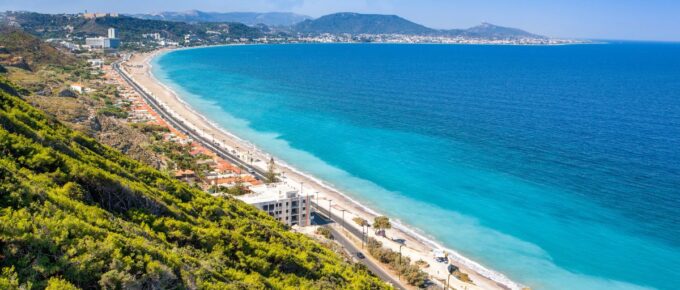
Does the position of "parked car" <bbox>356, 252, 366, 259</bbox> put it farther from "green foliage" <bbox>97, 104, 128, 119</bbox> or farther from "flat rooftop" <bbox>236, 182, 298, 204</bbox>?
"green foliage" <bbox>97, 104, 128, 119</bbox>

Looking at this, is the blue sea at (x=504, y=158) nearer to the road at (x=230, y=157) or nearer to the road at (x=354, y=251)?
the road at (x=230, y=157)

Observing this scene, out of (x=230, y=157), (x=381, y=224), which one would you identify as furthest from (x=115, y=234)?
Result: (x=230, y=157)

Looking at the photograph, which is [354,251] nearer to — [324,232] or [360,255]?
[360,255]

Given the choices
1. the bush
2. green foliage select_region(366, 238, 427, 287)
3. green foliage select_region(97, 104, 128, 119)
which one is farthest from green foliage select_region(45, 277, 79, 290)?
green foliage select_region(97, 104, 128, 119)

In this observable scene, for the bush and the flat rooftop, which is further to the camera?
the flat rooftop

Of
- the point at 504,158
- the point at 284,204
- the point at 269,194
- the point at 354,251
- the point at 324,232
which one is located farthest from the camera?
the point at 504,158

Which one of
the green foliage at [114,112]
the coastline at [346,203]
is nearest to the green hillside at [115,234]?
the coastline at [346,203]
